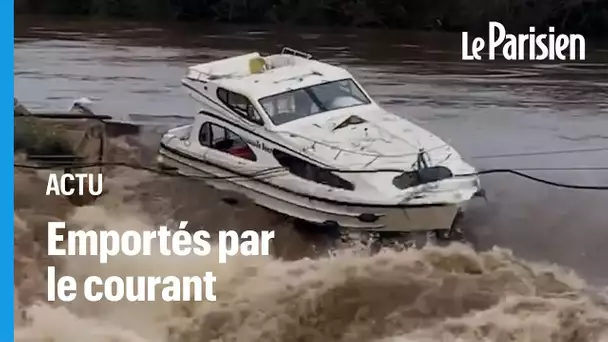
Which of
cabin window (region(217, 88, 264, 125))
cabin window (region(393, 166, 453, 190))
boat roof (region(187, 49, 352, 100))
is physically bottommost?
cabin window (region(393, 166, 453, 190))

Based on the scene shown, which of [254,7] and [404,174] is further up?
[254,7]

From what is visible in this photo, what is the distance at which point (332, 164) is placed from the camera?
1462mm

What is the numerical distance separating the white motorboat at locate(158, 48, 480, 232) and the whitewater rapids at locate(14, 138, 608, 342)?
0.05 metres

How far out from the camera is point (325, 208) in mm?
1463

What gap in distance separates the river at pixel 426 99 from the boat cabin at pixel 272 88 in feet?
0.06

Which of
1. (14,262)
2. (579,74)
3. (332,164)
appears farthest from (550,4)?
(14,262)

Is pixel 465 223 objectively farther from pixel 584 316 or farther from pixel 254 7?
pixel 254 7

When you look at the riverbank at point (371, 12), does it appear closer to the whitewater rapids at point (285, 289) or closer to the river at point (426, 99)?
the river at point (426, 99)

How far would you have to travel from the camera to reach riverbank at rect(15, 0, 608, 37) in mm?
1485

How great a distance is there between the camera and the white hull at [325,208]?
1450 millimetres

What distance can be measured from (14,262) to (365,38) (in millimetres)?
630

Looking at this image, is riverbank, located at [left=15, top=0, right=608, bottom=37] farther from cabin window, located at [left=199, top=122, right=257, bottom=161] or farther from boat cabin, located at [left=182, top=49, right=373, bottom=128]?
cabin window, located at [left=199, top=122, right=257, bottom=161]

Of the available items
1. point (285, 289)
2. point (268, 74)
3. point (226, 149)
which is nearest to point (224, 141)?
point (226, 149)

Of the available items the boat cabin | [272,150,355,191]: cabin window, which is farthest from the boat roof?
[272,150,355,191]: cabin window
